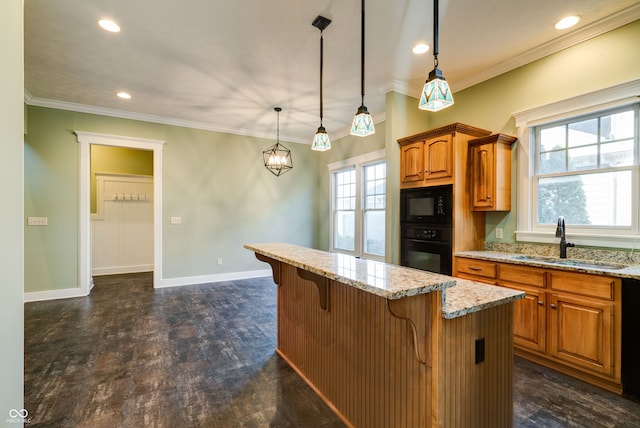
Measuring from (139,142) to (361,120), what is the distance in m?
4.38

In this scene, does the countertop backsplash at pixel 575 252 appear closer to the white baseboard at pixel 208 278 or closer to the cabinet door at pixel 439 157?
the cabinet door at pixel 439 157

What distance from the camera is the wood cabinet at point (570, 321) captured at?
2084mm

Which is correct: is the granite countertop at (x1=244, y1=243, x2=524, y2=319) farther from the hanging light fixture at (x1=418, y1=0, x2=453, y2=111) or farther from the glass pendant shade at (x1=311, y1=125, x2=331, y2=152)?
the glass pendant shade at (x1=311, y1=125, x2=331, y2=152)

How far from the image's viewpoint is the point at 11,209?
3.64 ft

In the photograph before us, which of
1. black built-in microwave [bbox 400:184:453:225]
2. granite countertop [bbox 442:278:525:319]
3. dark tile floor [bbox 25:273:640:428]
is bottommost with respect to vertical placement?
dark tile floor [bbox 25:273:640:428]

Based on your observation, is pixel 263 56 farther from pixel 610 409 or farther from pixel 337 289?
pixel 610 409

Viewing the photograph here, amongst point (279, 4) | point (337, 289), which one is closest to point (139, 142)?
point (279, 4)

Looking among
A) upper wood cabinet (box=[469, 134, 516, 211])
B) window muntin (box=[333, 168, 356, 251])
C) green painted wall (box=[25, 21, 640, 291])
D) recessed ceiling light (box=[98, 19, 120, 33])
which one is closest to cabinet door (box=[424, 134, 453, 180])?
upper wood cabinet (box=[469, 134, 516, 211])

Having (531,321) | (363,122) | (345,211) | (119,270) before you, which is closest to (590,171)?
(531,321)

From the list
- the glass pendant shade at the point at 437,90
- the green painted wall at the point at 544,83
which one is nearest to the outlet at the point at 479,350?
the glass pendant shade at the point at 437,90

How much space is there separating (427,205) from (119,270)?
21.1ft

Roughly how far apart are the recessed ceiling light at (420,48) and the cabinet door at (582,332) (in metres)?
2.54

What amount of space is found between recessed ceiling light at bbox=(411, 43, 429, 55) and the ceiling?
0.07 metres

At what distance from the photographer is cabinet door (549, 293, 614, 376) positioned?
210 centimetres
